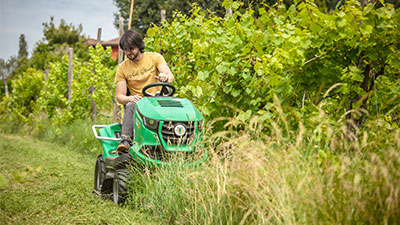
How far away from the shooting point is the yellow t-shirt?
14.0 feet

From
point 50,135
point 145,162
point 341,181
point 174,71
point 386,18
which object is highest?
point 386,18

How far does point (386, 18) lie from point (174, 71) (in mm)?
3802

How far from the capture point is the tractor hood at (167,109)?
352 cm

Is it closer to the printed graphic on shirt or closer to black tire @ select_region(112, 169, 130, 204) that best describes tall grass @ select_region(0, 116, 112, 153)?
the printed graphic on shirt

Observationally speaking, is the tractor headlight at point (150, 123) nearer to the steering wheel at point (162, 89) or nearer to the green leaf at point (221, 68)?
the steering wheel at point (162, 89)

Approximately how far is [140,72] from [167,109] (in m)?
0.87

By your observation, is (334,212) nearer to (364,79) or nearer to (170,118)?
(364,79)

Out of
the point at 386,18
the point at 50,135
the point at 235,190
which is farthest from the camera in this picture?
the point at 50,135

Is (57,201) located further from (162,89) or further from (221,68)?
(221,68)

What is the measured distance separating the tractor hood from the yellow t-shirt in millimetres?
529

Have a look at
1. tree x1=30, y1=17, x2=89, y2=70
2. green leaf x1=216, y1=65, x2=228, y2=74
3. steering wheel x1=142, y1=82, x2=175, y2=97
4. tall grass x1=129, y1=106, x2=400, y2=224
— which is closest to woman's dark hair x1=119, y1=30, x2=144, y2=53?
steering wheel x1=142, y1=82, x2=175, y2=97

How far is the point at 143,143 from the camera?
3537 millimetres

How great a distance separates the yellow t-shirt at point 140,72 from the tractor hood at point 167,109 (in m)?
0.53

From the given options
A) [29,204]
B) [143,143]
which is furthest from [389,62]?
[29,204]
